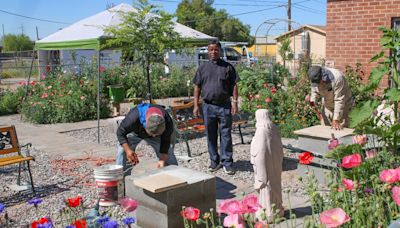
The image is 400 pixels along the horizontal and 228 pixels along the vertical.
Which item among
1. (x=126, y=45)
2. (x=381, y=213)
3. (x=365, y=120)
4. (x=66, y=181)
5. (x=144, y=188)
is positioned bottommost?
(x=66, y=181)

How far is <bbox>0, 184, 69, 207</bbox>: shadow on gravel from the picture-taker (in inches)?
228

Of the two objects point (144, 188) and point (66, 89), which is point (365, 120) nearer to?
point (144, 188)

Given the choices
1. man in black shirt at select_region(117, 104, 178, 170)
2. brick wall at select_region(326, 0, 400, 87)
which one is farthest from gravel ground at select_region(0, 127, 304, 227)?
brick wall at select_region(326, 0, 400, 87)

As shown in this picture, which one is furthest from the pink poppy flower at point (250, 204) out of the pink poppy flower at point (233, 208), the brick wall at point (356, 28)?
the brick wall at point (356, 28)

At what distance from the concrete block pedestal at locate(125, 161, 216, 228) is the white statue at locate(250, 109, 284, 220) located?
0.48m

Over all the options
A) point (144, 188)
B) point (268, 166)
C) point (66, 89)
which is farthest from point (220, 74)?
point (66, 89)

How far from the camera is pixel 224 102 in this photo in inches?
261

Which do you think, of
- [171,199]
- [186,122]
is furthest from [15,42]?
[171,199]

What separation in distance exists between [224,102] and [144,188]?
2.79 metres

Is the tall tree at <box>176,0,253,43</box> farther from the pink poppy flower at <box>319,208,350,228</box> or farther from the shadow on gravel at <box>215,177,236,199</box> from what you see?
the pink poppy flower at <box>319,208,350,228</box>

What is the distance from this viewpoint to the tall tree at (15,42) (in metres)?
62.4

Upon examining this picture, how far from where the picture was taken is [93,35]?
30.9 ft

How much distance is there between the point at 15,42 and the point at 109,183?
6411cm

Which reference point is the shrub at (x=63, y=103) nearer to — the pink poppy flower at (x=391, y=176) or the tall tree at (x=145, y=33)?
the tall tree at (x=145, y=33)
